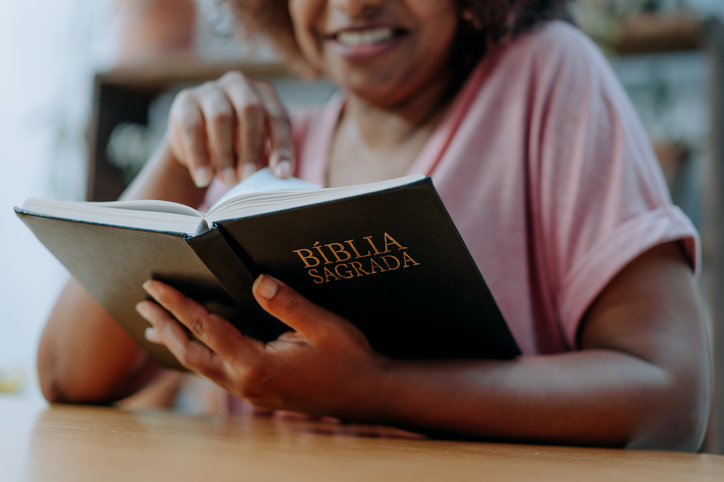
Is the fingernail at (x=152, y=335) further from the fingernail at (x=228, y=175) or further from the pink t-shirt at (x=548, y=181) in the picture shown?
the pink t-shirt at (x=548, y=181)

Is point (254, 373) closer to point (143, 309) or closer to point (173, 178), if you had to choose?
point (143, 309)

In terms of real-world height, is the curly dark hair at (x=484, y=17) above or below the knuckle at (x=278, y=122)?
above

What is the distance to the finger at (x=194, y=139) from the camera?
0.70m

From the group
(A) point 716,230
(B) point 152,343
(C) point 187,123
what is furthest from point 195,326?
(A) point 716,230

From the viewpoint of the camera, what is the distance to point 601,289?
0.66 metres

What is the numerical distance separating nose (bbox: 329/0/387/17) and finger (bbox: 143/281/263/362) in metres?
0.48

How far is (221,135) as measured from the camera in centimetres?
71

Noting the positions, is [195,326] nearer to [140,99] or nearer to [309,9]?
[309,9]

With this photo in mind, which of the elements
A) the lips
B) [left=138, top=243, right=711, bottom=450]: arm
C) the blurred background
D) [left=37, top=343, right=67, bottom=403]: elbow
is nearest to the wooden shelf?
the blurred background

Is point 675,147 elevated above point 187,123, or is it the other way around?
point 187,123

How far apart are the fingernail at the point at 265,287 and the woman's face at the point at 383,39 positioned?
18.3 inches

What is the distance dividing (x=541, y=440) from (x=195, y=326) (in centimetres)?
35

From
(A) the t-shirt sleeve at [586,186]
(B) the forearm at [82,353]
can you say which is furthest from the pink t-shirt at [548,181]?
(B) the forearm at [82,353]

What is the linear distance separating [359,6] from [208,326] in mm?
499
